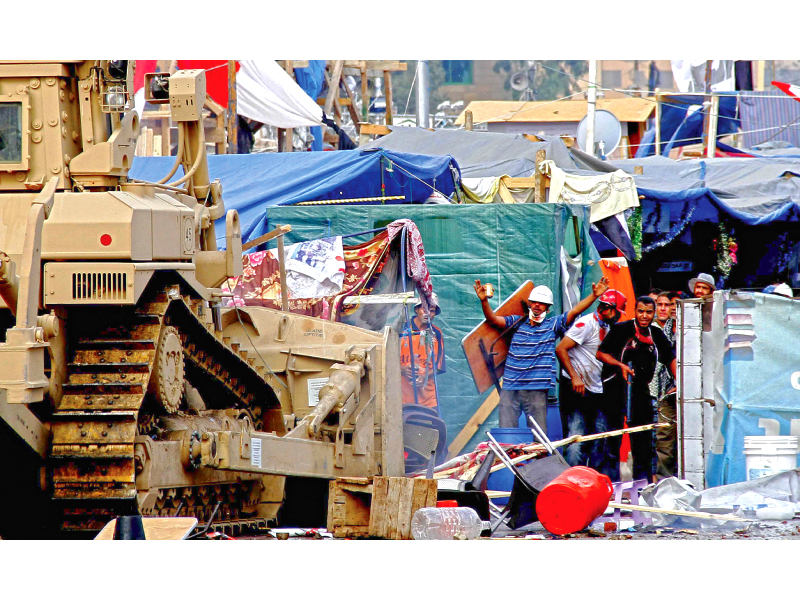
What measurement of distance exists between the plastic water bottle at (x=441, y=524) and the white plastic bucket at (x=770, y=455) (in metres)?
2.99

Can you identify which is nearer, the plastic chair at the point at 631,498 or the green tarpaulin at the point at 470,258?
the plastic chair at the point at 631,498

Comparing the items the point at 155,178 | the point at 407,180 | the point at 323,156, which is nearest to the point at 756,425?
the point at 407,180

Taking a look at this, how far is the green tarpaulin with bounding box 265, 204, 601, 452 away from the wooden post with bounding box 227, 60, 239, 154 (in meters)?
5.13

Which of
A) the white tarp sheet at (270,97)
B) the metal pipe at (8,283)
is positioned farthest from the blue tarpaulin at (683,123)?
the metal pipe at (8,283)

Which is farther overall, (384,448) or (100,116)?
(384,448)

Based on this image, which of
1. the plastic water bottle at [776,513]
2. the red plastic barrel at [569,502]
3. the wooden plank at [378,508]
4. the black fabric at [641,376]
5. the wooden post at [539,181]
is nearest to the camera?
the wooden plank at [378,508]

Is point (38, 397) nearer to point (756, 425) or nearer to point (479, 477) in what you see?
point (479, 477)

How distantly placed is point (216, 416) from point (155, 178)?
8136mm

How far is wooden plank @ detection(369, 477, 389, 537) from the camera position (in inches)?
292

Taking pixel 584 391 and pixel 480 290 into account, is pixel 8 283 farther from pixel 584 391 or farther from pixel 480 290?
pixel 584 391

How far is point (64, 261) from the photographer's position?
6242 mm

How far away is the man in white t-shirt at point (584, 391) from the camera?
1102 centimetres

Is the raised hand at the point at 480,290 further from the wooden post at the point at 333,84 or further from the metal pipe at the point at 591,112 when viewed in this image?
the metal pipe at the point at 591,112

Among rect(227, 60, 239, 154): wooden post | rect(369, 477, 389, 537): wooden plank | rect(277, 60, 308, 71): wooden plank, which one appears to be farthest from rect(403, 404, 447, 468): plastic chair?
rect(277, 60, 308, 71): wooden plank
